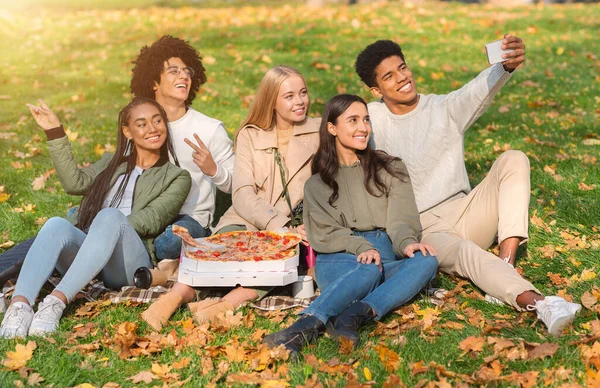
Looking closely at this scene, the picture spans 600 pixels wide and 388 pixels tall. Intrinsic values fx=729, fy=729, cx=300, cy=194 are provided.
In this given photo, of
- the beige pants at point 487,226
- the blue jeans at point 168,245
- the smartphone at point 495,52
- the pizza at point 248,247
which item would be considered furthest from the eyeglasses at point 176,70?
the smartphone at point 495,52

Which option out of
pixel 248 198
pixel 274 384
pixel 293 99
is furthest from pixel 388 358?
pixel 293 99

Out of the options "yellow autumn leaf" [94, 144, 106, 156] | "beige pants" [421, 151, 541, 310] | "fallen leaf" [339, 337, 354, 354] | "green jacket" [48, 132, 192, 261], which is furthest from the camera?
"yellow autumn leaf" [94, 144, 106, 156]

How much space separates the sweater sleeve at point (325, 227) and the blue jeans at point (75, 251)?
1178 millimetres

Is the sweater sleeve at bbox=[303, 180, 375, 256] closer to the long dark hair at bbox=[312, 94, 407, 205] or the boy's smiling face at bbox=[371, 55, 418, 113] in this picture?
the long dark hair at bbox=[312, 94, 407, 205]

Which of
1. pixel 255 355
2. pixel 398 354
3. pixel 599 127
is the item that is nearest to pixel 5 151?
pixel 255 355

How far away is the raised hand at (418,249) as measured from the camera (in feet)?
15.1

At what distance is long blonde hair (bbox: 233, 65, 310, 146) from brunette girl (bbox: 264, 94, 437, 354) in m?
0.50

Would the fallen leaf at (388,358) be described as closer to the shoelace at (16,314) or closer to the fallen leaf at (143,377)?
the fallen leaf at (143,377)

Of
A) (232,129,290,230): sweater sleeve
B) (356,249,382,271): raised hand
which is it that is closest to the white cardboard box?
(356,249,382,271): raised hand

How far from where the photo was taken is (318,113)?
387 inches

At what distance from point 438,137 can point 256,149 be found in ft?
4.47

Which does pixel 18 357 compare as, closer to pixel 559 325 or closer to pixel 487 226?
pixel 559 325

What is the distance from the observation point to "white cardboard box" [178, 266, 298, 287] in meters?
4.71

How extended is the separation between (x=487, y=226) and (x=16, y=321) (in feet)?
10.2
